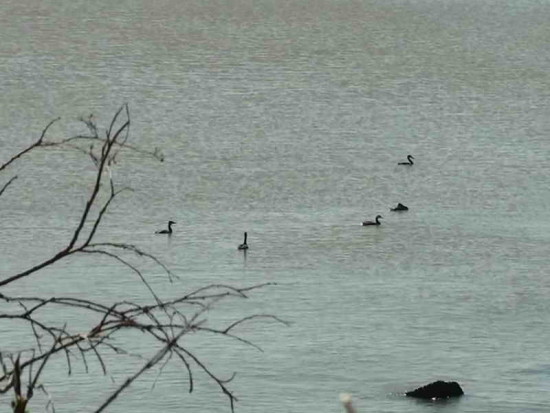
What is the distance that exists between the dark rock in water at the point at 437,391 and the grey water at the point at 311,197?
1.19 ft

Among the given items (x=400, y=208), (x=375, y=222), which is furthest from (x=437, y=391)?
(x=400, y=208)

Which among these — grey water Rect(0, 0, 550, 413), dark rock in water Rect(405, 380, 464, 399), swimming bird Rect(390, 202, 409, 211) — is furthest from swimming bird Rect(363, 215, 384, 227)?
dark rock in water Rect(405, 380, 464, 399)

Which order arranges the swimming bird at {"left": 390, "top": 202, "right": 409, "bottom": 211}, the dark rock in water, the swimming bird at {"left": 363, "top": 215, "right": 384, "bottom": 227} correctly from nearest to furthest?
the dark rock in water → the swimming bird at {"left": 363, "top": 215, "right": 384, "bottom": 227} → the swimming bird at {"left": 390, "top": 202, "right": 409, "bottom": 211}

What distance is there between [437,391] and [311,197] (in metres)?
21.1

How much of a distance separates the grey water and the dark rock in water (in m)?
0.36

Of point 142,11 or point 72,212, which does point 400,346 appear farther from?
point 142,11

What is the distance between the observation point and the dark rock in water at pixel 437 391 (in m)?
35.7

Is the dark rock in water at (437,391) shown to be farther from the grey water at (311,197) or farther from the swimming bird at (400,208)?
the swimming bird at (400,208)

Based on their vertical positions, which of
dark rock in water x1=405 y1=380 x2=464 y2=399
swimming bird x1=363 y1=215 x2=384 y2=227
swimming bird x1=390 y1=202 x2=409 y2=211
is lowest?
dark rock in water x1=405 y1=380 x2=464 y2=399

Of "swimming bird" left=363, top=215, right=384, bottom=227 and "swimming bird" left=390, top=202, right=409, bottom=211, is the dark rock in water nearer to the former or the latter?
"swimming bird" left=363, top=215, right=384, bottom=227

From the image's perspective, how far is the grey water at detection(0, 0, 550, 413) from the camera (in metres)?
39.0

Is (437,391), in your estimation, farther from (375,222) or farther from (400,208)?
(400,208)

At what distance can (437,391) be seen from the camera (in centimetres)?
3572

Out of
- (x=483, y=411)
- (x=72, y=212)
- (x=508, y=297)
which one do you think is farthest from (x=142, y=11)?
(x=483, y=411)
